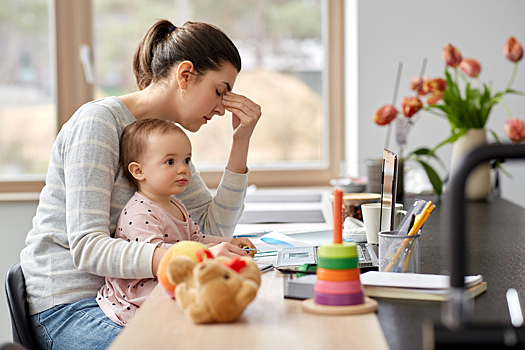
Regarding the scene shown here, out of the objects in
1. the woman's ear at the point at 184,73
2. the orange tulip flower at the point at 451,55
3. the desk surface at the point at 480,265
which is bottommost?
the desk surface at the point at 480,265

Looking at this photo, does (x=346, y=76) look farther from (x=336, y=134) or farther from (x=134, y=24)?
(x=134, y=24)

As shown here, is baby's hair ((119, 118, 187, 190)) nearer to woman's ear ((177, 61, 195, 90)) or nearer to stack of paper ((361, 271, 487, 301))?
woman's ear ((177, 61, 195, 90))

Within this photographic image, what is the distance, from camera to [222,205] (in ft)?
4.42

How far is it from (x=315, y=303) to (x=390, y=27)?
6.85ft

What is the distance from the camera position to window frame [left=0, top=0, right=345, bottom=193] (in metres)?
2.65

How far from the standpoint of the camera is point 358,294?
0.67 metres

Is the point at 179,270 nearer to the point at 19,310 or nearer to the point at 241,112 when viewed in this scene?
the point at 19,310

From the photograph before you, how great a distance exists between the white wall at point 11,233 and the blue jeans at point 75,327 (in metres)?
1.62

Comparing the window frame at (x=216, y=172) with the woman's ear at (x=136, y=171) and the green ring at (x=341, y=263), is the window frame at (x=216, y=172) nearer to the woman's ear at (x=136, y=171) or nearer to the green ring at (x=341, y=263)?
the woman's ear at (x=136, y=171)

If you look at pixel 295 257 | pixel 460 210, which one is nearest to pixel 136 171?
pixel 295 257

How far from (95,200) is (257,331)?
19.9 inches

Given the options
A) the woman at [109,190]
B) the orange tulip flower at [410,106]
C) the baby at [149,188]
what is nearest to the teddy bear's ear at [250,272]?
the woman at [109,190]

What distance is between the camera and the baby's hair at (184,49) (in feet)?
3.91

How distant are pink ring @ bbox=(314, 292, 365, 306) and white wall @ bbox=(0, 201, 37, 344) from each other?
2197 mm
